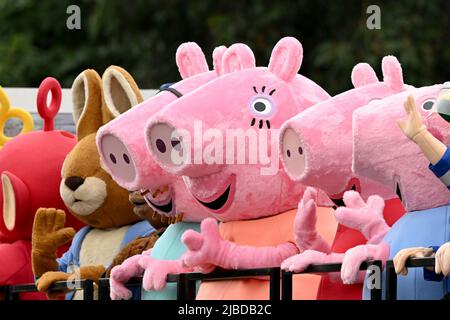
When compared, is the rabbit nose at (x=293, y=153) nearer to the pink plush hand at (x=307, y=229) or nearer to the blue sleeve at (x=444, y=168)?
the pink plush hand at (x=307, y=229)

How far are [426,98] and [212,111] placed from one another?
87 cm

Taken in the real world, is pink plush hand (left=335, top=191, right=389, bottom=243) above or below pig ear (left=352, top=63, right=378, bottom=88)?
below

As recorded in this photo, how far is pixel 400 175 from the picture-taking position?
16.4ft

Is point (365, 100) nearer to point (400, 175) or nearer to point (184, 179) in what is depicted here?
point (400, 175)

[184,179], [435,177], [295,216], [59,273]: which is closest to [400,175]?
[435,177]

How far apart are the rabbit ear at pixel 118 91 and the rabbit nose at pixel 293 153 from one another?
142 cm

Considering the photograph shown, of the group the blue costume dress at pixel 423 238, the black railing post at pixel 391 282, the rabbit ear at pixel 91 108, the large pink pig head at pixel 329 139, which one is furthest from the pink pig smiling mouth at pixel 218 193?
the rabbit ear at pixel 91 108

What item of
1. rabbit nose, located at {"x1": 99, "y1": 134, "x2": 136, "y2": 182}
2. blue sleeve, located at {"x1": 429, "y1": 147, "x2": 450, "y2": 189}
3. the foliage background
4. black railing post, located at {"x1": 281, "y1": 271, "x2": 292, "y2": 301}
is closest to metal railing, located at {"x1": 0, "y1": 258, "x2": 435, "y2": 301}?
black railing post, located at {"x1": 281, "y1": 271, "x2": 292, "y2": 301}

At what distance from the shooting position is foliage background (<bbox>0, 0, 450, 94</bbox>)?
12.7 m

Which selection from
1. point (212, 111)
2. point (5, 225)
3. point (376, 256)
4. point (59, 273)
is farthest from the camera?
point (5, 225)

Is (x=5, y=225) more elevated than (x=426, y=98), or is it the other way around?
(x=426, y=98)

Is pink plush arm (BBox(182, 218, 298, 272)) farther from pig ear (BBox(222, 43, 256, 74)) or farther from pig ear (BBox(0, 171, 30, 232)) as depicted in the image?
pig ear (BBox(0, 171, 30, 232))

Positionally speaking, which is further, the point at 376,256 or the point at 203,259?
the point at 203,259

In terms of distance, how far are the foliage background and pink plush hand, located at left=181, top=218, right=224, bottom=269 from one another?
23.1ft
